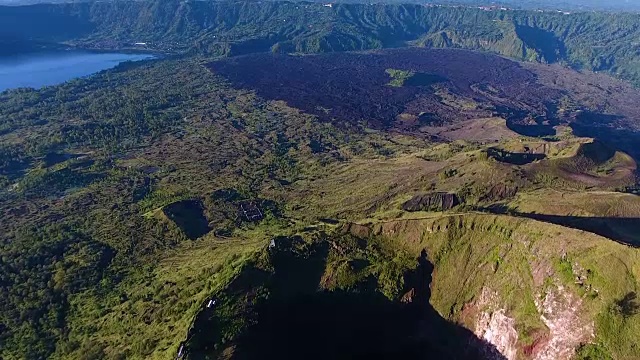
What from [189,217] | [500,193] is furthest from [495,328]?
[189,217]

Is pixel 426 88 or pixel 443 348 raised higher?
pixel 443 348

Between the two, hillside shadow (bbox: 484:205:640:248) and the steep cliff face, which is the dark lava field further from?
the steep cliff face

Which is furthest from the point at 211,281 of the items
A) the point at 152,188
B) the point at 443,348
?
the point at 152,188

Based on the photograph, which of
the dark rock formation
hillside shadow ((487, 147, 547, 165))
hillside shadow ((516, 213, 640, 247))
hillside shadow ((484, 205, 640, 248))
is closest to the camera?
hillside shadow ((484, 205, 640, 248))

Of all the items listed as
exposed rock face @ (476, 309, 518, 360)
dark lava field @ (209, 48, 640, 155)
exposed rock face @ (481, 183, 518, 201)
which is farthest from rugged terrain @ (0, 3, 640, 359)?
dark lava field @ (209, 48, 640, 155)

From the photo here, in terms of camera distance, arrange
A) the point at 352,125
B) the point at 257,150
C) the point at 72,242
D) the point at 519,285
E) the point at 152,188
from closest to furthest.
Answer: the point at 519,285
the point at 72,242
the point at 152,188
the point at 257,150
the point at 352,125

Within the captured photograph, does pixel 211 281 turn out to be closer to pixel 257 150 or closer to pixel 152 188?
pixel 152 188
